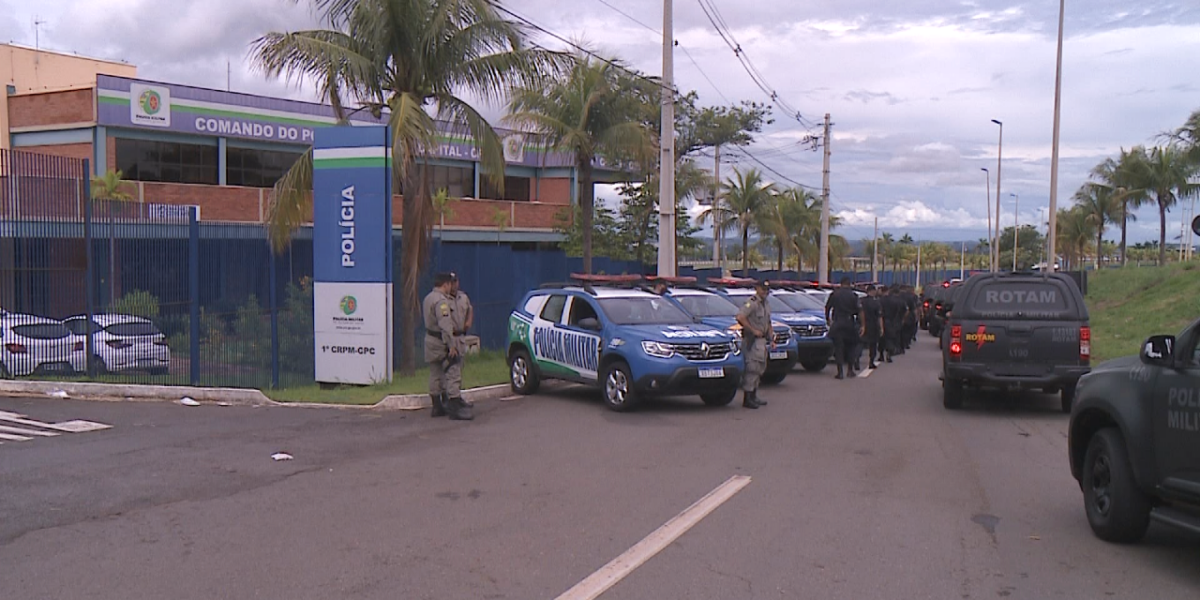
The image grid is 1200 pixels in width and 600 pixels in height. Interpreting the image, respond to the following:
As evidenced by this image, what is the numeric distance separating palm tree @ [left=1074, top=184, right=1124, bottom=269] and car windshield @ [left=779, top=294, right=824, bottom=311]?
113ft

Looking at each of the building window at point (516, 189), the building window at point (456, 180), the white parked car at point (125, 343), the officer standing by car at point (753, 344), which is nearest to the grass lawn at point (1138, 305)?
the officer standing by car at point (753, 344)

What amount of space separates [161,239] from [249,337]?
80.4 inches

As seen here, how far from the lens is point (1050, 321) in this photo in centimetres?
1384

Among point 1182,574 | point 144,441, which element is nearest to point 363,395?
point 144,441

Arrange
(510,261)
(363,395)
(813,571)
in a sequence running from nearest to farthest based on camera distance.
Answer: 1. (813,571)
2. (363,395)
3. (510,261)

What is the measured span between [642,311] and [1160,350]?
8989 mm

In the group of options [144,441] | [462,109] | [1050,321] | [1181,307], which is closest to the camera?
[144,441]

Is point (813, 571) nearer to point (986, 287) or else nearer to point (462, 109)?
point (986, 287)

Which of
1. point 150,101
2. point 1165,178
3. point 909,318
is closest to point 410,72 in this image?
point 909,318

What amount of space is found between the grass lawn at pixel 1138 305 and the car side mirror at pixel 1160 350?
1681cm

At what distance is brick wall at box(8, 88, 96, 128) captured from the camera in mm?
32562

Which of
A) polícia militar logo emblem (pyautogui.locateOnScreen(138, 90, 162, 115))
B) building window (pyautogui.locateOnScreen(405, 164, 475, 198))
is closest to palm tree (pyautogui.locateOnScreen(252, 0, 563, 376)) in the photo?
polícia militar logo emblem (pyautogui.locateOnScreen(138, 90, 162, 115))

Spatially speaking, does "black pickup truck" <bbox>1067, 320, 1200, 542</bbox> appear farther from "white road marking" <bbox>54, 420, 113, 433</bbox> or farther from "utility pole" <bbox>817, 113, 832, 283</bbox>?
Answer: "utility pole" <bbox>817, 113, 832, 283</bbox>

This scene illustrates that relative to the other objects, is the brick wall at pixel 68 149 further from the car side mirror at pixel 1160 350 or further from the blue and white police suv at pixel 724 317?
the car side mirror at pixel 1160 350
